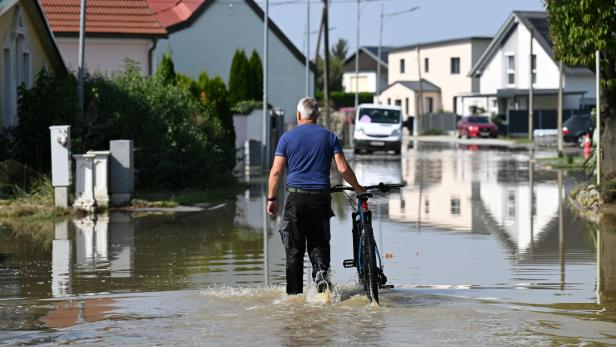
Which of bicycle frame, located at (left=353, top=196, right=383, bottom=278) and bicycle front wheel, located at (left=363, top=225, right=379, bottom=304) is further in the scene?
bicycle frame, located at (left=353, top=196, right=383, bottom=278)

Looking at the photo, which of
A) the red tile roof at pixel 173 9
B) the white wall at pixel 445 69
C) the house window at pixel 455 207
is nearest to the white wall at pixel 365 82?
the white wall at pixel 445 69

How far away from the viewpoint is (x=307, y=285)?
1222 centimetres

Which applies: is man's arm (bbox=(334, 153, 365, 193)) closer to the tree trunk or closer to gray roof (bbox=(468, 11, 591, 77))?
the tree trunk

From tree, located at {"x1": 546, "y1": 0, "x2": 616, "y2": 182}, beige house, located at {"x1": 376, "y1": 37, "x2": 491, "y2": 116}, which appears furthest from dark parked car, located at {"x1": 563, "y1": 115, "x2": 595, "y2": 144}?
tree, located at {"x1": 546, "y1": 0, "x2": 616, "y2": 182}

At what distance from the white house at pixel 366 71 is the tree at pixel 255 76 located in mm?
68132

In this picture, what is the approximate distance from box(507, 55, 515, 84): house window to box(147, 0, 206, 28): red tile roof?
2909cm

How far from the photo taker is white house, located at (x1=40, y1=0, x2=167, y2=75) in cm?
4125

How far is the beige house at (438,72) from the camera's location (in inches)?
3836

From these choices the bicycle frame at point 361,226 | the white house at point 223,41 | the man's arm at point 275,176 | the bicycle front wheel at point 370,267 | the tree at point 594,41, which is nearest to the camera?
the bicycle front wheel at point 370,267

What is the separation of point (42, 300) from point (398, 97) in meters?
94.3

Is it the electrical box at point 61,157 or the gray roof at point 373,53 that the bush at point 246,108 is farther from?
the gray roof at point 373,53

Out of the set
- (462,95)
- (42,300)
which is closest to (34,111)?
(42,300)

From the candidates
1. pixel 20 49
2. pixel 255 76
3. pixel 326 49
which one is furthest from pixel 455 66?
pixel 20 49

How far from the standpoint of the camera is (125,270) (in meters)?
14.2
